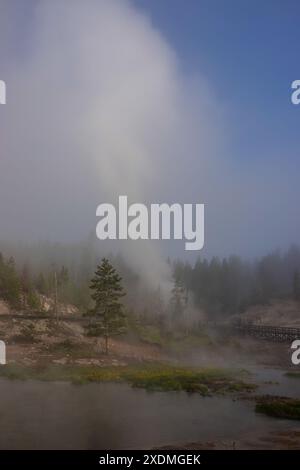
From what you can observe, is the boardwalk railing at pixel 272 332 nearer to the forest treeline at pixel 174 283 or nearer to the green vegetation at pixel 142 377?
the forest treeline at pixel 174 283

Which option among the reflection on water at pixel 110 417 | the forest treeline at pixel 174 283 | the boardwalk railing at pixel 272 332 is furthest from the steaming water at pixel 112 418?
the boardwalk railing at pixel 272 332

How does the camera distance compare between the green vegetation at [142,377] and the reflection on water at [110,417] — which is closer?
the reflection on water at [110,417]

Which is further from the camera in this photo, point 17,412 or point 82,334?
point 82,334

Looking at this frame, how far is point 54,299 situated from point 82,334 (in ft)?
49.6

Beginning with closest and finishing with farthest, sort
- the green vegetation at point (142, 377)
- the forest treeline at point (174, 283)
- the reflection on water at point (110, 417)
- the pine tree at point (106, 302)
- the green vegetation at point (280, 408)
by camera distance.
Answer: the reflection on water at point (110, 417), the green vegetation at point (280, 408), the green vegetation at point (142, 377), the pine tree at point (106, 302), the forest treeline at point (174, 283)

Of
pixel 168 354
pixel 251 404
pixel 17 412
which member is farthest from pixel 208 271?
pixel 17 412

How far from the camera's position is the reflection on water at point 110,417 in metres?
25.2

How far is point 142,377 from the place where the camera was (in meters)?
41.7

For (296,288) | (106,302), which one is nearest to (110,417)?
(106,302)

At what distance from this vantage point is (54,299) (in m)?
70.7

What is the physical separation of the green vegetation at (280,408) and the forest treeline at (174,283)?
37556mm

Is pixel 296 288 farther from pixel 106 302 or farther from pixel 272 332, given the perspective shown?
pixel 106 302

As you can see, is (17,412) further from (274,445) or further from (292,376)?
(292,376)

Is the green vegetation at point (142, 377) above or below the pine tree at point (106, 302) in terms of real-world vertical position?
below
